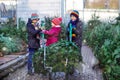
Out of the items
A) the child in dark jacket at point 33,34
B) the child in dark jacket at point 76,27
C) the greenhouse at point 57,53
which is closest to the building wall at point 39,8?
the greenhouse at point 57,53

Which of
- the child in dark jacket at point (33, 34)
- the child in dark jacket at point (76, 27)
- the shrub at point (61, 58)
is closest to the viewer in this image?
the shrub at point (61, 58)

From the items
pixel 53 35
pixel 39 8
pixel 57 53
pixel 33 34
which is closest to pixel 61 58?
pixel 57 53

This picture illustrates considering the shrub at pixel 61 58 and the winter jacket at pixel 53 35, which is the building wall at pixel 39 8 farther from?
the shrub at pixel 61 58

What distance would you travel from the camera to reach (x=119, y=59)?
6957 mm

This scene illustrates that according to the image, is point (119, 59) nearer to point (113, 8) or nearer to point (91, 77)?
point (91, 77)

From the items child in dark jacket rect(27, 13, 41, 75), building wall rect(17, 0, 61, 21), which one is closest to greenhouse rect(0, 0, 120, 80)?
child in dark jacket rect(27, 13, 41, 75)

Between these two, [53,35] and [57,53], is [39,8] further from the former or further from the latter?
[57,53]

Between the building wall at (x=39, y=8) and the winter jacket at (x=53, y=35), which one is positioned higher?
the building wall at (x=39, y=8)

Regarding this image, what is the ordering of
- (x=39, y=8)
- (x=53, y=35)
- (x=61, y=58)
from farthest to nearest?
(x=39, y=8) < (x=53, y=35) < (x=61, y=58)

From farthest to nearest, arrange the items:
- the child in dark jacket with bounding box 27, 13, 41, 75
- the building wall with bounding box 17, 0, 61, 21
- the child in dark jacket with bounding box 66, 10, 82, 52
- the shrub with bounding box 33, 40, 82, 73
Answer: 1. the building wall with bounding box 17, 0, 61, 21
2. the child in dark jacket with bounding box 27, 13, 41, 75
3. the child in dark jacket with bounding box 66, 10, 82, 52
4. the shrub with bounding box 33, 40, 82, 73

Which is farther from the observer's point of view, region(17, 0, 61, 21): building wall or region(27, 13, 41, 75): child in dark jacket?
region(17, 0, 61, 21): building wall

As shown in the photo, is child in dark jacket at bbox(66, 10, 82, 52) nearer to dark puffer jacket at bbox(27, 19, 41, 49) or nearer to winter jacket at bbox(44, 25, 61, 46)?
winter jacket at bbox(44, 25, 61, 46)

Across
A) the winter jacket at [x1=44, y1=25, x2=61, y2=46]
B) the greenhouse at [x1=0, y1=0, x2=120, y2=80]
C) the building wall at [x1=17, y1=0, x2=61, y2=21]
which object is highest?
the building wall at [x1=17, y1=0, x2=61, y2=21]

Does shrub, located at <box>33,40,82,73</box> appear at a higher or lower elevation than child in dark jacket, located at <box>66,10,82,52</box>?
lower
